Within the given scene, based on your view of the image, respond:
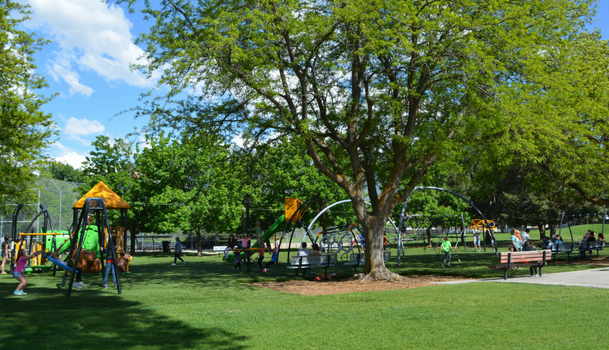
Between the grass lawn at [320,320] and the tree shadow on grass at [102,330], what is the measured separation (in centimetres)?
1

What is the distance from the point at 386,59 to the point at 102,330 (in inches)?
482

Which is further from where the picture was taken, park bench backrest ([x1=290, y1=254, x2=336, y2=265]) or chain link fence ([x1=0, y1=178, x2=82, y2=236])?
chain link fence ([x1=0, y1=178, x2=82, y2=236])

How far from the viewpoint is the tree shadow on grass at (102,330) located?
6.40 m

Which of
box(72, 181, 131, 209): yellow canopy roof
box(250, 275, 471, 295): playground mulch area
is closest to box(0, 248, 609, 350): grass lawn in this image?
box(250, 275, 471, 295): playground mulch area

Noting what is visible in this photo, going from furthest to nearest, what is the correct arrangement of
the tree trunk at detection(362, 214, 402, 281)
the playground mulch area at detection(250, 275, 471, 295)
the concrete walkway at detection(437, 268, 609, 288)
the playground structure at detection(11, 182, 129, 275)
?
the playground structure at detection(11, 182, 129, 275) < the tree trunk at detection(362, 214, 402, 281) < the playground mulch area at detection(250, 275, 471, 295) < the concrete walkway at detection(437, 268, 609, 288)

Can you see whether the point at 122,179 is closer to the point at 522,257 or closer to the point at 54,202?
the point at 54,202

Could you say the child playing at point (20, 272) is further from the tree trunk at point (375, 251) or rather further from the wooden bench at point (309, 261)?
the tree trunk at point (375, 251)

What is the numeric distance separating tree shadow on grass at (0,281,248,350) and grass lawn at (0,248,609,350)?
0.05 ft

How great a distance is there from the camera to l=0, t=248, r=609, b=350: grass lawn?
257 inches

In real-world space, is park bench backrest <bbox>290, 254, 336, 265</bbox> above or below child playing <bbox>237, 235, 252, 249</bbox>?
below

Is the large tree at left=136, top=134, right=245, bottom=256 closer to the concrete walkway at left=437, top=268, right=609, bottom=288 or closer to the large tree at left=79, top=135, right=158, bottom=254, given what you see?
the large tree at left=79, top=135, right=158, bottom=254

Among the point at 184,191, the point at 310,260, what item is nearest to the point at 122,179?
the point at 184,191

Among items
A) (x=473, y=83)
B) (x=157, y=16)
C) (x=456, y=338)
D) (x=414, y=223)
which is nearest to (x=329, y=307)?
(x=456, y=338)

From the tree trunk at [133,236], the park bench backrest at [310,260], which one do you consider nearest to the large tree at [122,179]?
the tree trunk at [133,236]
